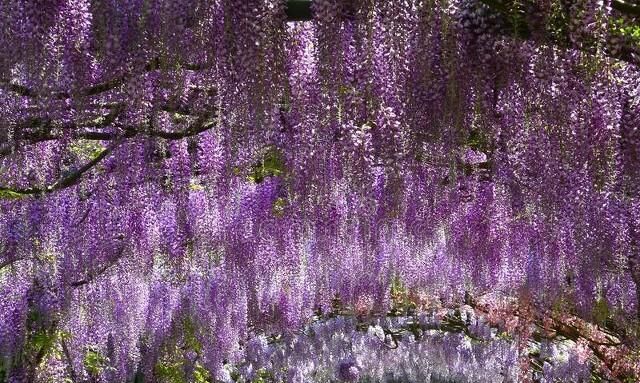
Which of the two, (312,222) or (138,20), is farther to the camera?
(312,222)

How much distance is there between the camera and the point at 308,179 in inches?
197

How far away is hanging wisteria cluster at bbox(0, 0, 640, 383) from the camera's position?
344 centimetres

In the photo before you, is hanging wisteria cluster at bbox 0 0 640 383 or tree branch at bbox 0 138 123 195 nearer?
hanging wisteria cluster at bbox 0 0 640 383

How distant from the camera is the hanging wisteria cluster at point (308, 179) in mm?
3443

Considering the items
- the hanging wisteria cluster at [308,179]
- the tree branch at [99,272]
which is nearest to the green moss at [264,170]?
the hanging wisteria cluster at [308,179]

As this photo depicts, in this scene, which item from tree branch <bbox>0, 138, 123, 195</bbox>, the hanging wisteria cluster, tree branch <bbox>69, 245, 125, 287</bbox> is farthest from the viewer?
tree branch <bbox>69, 245, 125, 287</bbox>

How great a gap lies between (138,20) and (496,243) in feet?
18.9

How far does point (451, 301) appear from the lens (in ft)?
37.0

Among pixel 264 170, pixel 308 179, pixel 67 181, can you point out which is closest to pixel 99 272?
pixel 264 170

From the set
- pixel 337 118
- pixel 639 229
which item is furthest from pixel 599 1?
pixel 639 229

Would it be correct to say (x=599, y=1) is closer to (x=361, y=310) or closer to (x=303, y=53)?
(x=303, y=53)

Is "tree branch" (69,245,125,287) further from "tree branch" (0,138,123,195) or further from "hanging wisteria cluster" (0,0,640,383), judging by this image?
"tree branch" (0,138,123,195)

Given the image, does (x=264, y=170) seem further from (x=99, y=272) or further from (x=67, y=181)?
(x=99, y=272)

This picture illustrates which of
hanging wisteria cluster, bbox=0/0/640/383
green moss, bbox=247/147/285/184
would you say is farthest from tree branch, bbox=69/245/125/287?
green moss, bbox=247/147/285/184
